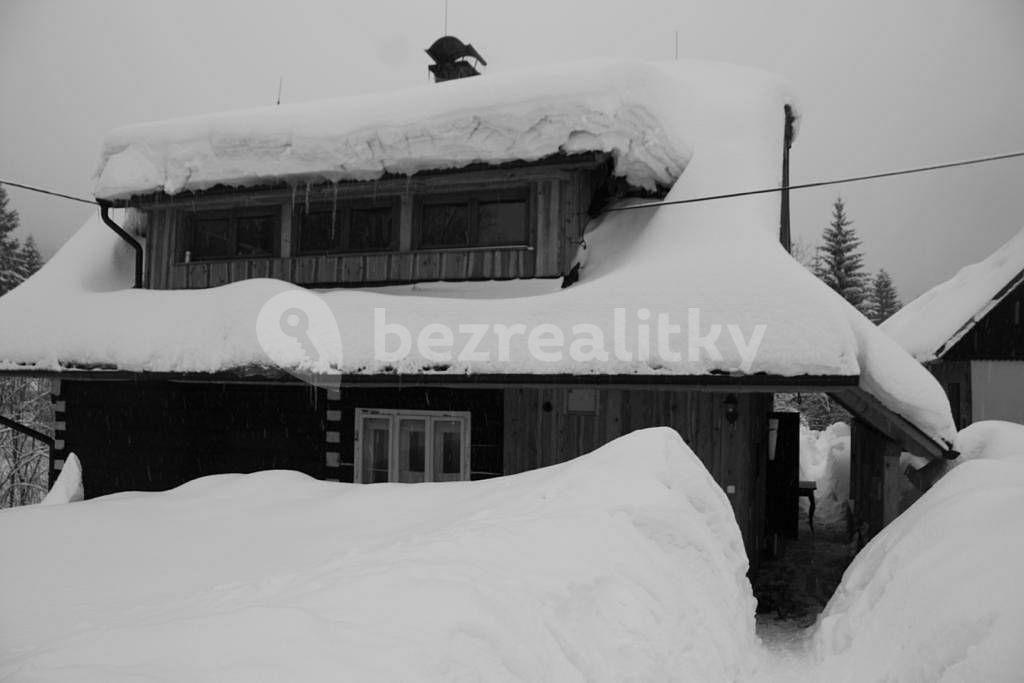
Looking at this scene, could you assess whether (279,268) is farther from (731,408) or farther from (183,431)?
(731,408)

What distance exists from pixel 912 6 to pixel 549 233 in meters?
11.6

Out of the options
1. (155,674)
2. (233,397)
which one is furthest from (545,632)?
(233,397)

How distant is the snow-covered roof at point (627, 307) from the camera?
6.43m

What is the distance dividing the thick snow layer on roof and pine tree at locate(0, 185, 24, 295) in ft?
85.4

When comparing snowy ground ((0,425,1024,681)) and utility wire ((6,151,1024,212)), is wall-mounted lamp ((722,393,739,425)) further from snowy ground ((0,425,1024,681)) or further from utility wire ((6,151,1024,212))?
utility wire ((6,151,1024,212))

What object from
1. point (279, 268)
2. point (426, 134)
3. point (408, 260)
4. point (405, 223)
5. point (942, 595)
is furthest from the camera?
point (279, 268)

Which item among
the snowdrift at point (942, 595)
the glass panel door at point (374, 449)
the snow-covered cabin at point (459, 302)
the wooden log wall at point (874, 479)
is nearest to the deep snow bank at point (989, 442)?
the snow-covered cabin at point (459, 302)

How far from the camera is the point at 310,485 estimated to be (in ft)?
19.6

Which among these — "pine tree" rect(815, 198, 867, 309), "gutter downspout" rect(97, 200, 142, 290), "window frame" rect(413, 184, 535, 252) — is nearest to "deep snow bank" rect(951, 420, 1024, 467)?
"window frame" rect(413, 184, 535, 252)

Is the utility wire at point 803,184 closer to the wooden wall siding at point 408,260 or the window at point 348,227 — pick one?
the wooden wall siding at point 408,260

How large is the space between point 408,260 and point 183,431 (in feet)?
14.8

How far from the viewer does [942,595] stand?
3.76 meters

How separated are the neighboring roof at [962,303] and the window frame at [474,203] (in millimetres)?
12368

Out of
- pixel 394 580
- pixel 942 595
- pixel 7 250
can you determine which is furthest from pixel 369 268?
pixel 7 250
